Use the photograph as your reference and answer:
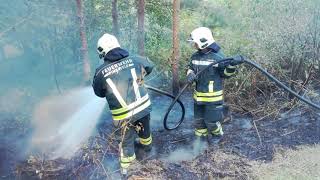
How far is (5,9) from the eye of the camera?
899 cm

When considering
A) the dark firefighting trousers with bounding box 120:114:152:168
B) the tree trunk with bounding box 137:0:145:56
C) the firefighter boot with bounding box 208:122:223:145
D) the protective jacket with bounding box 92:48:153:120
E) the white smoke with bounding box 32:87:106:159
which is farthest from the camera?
the tree trunk with bounding box 137:0:145:56

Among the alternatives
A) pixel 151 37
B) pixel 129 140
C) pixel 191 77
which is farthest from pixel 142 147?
pixel 151 37

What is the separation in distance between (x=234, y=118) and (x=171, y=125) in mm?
1286

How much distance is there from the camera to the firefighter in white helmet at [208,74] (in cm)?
627

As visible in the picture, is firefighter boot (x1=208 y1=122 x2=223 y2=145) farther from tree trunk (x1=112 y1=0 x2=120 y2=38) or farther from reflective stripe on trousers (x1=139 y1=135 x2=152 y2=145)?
tree trunk (x1=112 y1=0 x2=120 y2=38)

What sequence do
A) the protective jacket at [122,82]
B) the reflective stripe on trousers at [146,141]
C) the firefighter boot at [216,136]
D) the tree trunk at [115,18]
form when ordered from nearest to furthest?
1. the protective jacket at [122,82]
2. the reflective stripe on trousers at [146,141]
3. the firefighter boot at [216,136]
4. the tree trunk at [115,18]

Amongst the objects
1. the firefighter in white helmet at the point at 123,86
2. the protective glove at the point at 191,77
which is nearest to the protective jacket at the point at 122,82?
the firefighter in white helmet at the point at 123,86

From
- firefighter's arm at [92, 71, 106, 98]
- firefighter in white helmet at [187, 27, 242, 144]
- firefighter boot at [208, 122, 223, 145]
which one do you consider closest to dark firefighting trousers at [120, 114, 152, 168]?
firefighter's arm at [92, 71, 106, 98]

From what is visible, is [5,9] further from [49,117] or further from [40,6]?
[49,117]

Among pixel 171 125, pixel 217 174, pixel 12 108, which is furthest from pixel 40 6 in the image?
pixel 217 174

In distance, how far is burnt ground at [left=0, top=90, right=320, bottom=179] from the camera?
19.9ft

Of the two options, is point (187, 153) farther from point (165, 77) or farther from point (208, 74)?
point (165, 77)

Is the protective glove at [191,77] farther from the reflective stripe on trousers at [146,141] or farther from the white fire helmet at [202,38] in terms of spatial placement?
the reflective stripe on trousers at [146,141]

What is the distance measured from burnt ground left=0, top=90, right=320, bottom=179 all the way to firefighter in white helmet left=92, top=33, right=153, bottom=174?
300 millimetres
